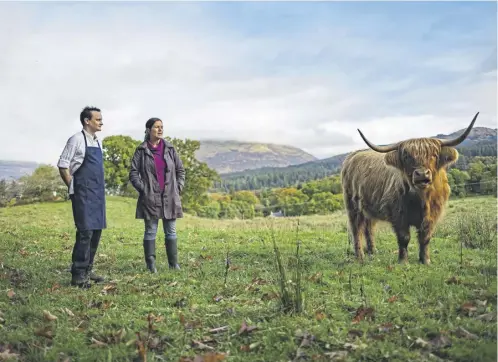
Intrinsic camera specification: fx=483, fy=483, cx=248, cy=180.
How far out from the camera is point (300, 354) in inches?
151

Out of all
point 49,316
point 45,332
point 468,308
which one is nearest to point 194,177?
point 49,316

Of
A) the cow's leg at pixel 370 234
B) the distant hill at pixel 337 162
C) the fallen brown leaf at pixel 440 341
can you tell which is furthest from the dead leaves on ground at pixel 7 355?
the distant hill at pixel 337 162

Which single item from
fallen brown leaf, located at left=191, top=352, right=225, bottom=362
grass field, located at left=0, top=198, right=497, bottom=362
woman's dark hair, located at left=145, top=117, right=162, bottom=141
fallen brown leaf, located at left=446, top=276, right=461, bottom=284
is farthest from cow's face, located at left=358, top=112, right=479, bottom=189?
fallen brown leaf, located at left=191, top=352, right=225, bottom=362

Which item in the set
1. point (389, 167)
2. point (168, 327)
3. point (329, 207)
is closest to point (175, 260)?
point (168, 327)

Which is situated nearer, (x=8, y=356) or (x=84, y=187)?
(x=8, y=356)

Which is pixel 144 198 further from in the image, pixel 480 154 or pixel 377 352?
pixel 480 154

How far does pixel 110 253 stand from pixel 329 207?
55653mm

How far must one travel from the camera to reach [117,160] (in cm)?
4725

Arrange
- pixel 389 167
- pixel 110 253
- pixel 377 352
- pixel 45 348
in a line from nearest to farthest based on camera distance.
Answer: pixel 377 352 < pixel 45 348 < pixel 389 167 < pixel 110 253

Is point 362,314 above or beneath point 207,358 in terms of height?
above

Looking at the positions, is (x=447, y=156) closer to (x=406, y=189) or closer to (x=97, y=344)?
(x=406, y=189)

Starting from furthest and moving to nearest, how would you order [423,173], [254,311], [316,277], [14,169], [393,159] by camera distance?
[14,169] → [393,159] → [423,173] → [316,277] → [254,311]

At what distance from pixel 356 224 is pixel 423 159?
232 centimetres

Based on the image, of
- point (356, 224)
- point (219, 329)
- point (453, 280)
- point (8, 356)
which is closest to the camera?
point (8, 356)
